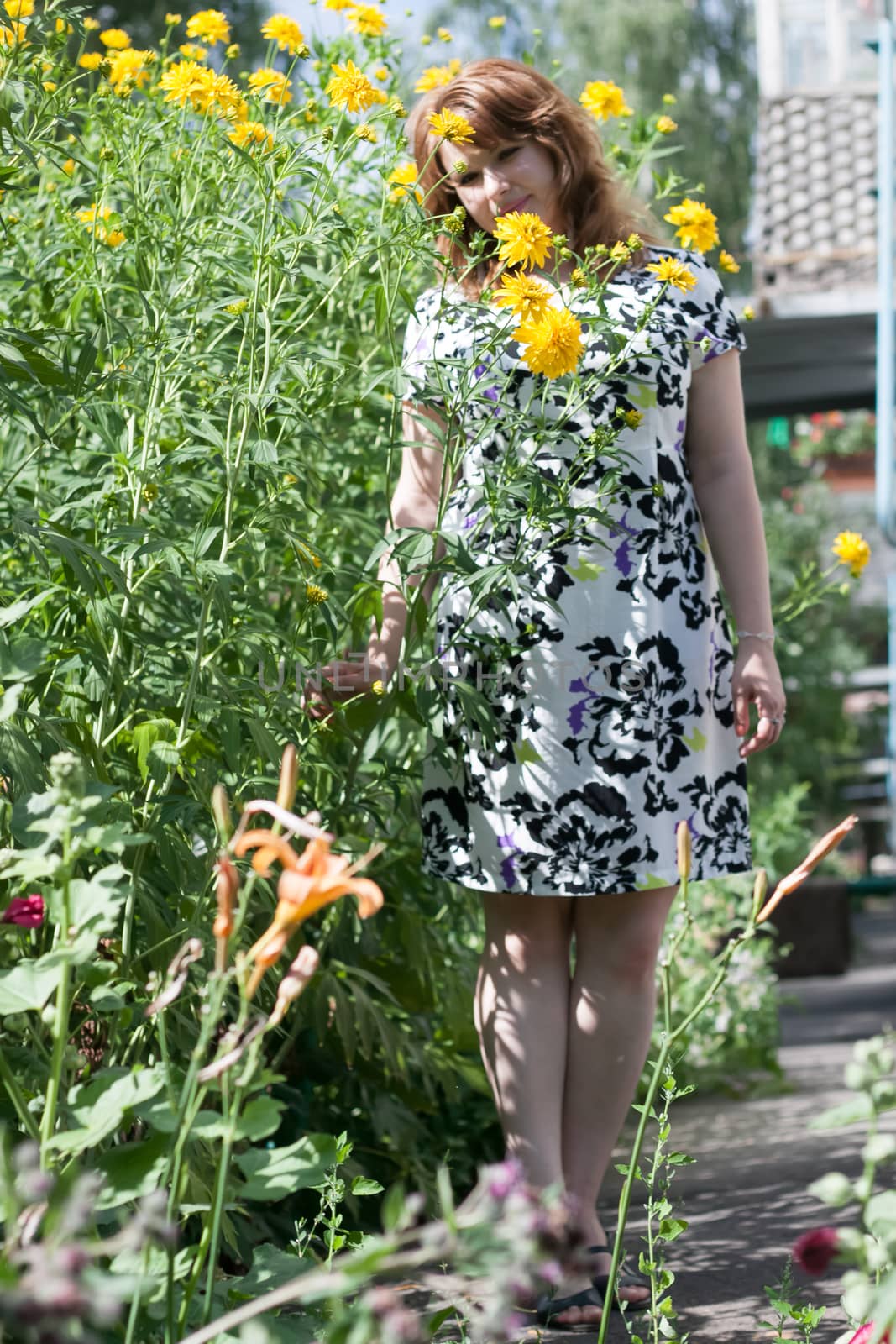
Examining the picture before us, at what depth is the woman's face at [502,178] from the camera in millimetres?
1875

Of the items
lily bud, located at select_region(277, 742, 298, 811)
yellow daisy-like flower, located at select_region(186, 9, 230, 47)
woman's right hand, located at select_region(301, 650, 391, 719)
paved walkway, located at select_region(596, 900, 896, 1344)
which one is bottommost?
paved walkway, located at select_region(596, 900, 896, 1344)

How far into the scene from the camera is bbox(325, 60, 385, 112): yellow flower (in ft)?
5.52

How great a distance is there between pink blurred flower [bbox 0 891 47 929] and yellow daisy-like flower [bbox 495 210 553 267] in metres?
0.86

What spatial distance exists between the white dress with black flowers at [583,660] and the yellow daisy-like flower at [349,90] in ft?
0.78

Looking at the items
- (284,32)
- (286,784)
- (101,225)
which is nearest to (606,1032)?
(286,784)

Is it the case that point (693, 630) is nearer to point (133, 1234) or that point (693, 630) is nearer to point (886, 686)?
point (133, 1234)

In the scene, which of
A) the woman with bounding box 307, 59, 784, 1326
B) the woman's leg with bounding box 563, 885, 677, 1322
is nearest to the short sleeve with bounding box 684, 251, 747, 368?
the woman with bounding box 307, 59, 784, 1326

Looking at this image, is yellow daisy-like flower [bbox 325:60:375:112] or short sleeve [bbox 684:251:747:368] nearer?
yellow daisy-like flower [bbox 325:60:375:112]

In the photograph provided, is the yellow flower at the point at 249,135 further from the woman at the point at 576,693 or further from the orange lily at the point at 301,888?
the orange lily at the point at 301,888

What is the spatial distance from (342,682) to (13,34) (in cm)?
77

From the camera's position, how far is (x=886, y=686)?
10.0 metres

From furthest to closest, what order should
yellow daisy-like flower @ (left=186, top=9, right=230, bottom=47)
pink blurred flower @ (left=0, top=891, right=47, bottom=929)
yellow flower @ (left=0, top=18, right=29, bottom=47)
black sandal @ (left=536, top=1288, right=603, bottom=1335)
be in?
yellow daisy-like flower @ (left=186, top=9, right=230, bottom=47) < black sandal @ (left=536, top=1288, right=603, bottom=1335) < yellow flower @ (left=0, top=18, right=29, bottom=47) < pink blurred flower @ (left=0, top=891, right=47, bottom=929)

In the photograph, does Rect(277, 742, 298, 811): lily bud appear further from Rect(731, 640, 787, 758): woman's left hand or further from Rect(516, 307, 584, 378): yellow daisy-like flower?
Rect(731, 640, 787, 758): woman's left hand

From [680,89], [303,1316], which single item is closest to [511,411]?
[303,1316]
